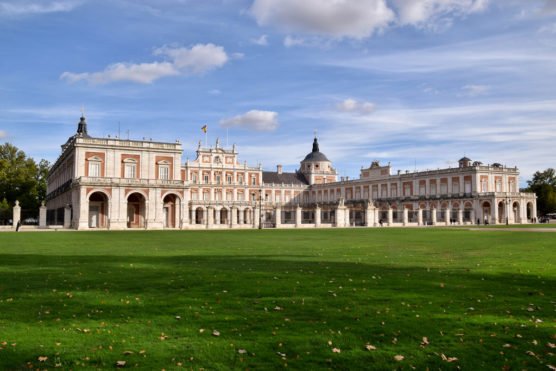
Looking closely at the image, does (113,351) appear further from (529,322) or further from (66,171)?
(66,171)

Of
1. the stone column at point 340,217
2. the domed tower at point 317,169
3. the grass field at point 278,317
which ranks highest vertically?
the domed tower at point 317,169

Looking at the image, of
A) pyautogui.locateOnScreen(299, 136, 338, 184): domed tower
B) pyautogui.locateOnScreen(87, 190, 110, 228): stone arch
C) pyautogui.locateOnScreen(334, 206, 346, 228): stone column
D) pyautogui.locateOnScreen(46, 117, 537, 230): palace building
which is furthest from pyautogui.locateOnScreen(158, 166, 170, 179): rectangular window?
pyautogui.locateOnScreen(299, 136, 338, 184): domed tower

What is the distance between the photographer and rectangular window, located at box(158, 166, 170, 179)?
5200cm

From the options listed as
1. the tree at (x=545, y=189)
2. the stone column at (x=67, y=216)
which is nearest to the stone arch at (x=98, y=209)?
the stone column at (x=67, y=216)

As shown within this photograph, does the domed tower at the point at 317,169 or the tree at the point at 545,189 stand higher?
the domed tower at the point at 317,169

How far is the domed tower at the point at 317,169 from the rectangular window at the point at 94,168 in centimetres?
5749

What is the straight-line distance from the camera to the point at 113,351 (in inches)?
211

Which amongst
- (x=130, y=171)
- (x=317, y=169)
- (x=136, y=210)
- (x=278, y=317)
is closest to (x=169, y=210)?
(x=136, y=210)

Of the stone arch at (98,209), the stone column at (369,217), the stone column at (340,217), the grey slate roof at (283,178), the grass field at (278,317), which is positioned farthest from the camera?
the grey slate roof at (283,178)

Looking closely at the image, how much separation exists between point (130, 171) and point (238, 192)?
38.6 meters

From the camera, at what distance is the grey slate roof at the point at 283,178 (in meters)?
97.0

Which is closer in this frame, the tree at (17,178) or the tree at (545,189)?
the tree at (17,178)

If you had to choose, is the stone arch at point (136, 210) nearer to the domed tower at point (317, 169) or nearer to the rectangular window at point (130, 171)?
the rectangular window at point (130, 171)

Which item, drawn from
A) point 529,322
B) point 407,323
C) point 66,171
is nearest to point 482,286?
point 529,322
